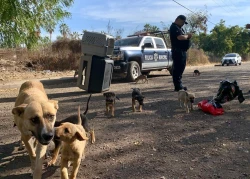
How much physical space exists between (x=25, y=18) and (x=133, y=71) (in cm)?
492

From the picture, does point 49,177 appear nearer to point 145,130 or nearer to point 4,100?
point 145,130

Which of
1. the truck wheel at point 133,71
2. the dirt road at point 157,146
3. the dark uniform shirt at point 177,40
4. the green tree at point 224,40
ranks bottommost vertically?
the dirt road at point 157,146

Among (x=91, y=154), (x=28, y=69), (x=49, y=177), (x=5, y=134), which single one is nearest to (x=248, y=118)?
(x=91, y=154)

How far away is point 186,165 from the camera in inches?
141

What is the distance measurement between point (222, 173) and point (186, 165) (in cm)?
44

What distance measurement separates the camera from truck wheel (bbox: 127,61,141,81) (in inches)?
475

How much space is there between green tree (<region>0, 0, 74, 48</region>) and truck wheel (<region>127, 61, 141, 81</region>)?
3411 mm

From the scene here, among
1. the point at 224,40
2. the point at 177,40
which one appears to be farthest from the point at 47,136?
the point at 224,40

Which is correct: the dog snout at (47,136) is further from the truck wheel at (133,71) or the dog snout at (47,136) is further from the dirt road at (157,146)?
the truck wheel at (133,71)

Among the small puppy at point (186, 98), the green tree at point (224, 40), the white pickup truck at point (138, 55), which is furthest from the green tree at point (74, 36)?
the green tree at point (224, 40)

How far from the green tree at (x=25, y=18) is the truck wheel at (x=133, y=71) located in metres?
3.41

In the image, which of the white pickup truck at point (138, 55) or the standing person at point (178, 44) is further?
the white pickup truck at point (138, 55)

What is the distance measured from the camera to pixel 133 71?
484 inches

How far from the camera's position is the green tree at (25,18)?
876 centimetres
